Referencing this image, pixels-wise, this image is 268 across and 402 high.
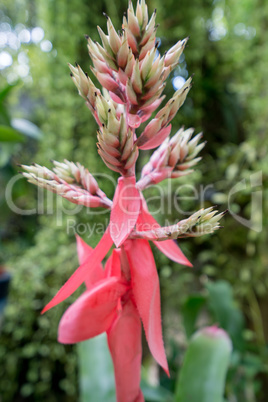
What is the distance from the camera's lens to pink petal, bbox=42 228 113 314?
19 centimetres

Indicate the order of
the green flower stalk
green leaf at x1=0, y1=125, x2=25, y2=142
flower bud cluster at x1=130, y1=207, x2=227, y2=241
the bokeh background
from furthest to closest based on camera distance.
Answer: the bokeh background < green leaf at x1=0, y1=125, x2=25, y2=142 < the green flower stalk < flower bud cluster at x1=130, y1=207, x2=227, y2=241

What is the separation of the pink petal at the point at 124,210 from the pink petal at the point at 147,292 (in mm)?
25

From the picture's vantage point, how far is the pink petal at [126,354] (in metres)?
0.20

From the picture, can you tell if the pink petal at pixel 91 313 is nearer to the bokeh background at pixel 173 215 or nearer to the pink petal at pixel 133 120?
the pink petal at pixel 133 120

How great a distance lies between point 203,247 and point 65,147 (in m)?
0.53

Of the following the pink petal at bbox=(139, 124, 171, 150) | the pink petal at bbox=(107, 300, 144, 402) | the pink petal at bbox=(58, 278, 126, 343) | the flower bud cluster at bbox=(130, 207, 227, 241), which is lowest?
→ the pink petal at bbox=(107, 300, 144, 402)

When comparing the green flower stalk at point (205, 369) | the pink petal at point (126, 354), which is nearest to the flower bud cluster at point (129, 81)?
the pink petal at point (126, 354)

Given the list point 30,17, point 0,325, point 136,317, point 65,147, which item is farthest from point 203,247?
point 30,17

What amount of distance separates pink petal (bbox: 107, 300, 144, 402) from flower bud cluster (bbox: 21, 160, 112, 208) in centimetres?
9

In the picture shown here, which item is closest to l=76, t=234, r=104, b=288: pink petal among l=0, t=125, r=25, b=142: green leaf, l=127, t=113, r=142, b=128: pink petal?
l=127, t=113, r=142, b=128: pink petal

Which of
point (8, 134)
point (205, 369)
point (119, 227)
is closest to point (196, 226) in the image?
point (119, 227)

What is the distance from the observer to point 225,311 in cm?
66

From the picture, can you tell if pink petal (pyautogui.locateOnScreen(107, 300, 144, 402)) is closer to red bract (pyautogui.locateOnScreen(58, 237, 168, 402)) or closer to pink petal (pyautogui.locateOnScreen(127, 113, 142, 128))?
red bract (pyautogui.locateOnScreen(58, 237, 168, 402))

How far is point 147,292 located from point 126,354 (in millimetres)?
46
